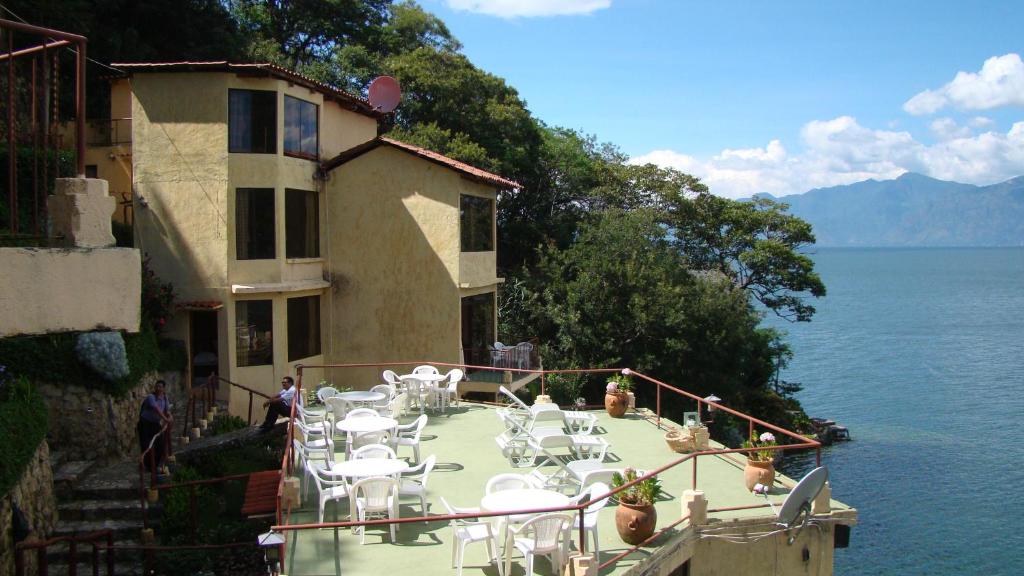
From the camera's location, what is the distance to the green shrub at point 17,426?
11125mm

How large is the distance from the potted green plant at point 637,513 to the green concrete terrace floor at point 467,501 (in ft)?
0.57

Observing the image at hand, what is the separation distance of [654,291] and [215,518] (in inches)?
892

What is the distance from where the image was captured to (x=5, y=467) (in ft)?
35.9

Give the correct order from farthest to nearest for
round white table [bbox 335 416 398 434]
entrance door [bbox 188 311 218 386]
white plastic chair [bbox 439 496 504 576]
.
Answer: entrance door [bbox 188 311 218 386], round white table [bbox 335 416 398 434], white plastic chair [bbox 439 496 504 576]

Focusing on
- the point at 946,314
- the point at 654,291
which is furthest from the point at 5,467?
the point at 946,314

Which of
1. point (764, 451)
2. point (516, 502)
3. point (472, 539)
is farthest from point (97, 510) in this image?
point (764, 451)

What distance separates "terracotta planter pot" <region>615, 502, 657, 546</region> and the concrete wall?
20.5 ft

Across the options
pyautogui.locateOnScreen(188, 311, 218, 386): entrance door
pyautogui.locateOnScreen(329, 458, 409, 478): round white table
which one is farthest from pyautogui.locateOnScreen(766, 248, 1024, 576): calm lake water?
pyautogui.locateOnScreen(329, 458, 409, 478): round white table

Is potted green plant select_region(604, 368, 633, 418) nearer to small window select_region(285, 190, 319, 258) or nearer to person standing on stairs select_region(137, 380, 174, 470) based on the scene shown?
person standing on stairs select_region(137, 380, 174, 470)

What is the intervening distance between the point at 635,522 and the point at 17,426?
924 centimetres

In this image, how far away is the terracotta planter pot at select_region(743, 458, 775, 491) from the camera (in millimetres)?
11938

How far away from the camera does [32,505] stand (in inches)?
480

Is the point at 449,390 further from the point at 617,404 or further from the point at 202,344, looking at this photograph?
the point at 202,344

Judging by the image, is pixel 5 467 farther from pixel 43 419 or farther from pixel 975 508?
pixel 975 508
